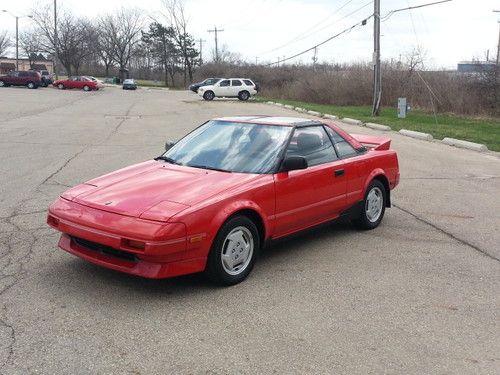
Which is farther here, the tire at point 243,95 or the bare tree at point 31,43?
the bare tree at point 31,43

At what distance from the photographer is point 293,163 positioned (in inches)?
202

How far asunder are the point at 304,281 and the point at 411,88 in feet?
107

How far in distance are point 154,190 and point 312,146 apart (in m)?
1.98

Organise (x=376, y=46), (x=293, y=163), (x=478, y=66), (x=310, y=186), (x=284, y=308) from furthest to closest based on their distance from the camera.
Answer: (x=478, y=66)
(x=376, y=46)
(x=310, y=186)
(x=293, y=163)
(x=284, y=308)

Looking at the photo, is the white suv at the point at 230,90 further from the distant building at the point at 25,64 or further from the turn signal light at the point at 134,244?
the distant building at the point at 25,64

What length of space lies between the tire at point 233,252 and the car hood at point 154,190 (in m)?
0.34

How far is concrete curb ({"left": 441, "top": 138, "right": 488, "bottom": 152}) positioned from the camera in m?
15.4

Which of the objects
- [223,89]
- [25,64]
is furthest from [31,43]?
[223,89]

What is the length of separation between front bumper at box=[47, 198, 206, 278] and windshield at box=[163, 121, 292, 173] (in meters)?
1.23

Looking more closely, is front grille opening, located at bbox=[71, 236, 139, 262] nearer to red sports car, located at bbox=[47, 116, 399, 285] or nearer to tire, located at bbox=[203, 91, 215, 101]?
red sports car, located at bbox=[47, 116, 399, 285]

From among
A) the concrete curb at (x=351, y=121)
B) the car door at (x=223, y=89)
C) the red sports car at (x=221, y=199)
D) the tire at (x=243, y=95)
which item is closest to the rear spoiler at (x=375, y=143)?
the red sports car at (x=221, y=199)

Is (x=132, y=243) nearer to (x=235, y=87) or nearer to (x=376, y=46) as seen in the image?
(x=376, y=46)

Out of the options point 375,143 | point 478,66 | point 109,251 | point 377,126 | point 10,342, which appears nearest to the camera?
point 10,342

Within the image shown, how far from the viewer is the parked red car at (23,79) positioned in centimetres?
5356
